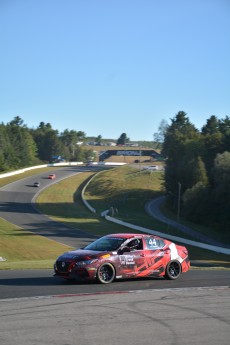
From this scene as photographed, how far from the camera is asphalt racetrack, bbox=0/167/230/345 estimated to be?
29.5 ft

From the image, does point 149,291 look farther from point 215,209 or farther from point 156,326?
point 215,209

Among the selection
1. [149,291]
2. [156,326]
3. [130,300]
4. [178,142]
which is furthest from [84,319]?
[178,142]

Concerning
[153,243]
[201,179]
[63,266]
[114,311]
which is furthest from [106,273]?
[201,179]

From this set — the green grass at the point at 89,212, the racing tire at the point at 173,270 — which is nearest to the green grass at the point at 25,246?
the green grass at the point at 89,212

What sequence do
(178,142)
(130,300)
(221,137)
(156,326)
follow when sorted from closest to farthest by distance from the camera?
(156,326), (130,300), (221,137), (178,142)

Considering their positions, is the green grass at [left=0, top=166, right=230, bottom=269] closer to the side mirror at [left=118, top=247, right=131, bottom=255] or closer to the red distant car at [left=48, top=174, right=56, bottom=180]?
the red distant car at [left=48, top=174, right=56, bottom=180]

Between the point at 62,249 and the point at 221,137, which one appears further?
the point at 221,137

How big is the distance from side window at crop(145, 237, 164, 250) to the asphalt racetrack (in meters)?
1.02

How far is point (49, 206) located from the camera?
80750 millimetres

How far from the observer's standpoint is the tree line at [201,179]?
73312 millimetres

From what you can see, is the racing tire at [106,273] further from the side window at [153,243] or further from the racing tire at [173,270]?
the racing tire at [173,270]

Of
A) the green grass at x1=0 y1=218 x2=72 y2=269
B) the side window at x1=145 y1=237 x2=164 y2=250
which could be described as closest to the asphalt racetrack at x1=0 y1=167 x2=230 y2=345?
the side window at x1=145 y1=237 x2=164 y2=250

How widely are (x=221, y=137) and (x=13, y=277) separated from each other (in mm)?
81529

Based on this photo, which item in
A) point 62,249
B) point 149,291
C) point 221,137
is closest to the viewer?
point 149,291
